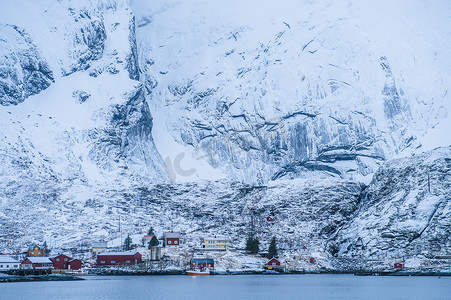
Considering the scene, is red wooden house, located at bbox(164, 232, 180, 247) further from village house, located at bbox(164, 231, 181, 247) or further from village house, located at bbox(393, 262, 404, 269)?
village house, located at bbox(393, 262, 404, 269)

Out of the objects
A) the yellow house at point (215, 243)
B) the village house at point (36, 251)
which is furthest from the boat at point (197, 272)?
the village house at point (36, 251)

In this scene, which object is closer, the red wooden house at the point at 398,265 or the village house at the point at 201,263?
the red wooden house at the point at 398,265

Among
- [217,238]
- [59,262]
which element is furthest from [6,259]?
[217,238]

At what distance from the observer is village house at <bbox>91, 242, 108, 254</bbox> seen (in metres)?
154

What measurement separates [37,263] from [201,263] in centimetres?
3257

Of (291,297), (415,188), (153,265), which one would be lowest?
(291,297)

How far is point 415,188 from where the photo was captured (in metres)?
159

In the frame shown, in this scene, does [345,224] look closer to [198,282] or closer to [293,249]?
[293,249]

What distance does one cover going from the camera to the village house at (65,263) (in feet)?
463

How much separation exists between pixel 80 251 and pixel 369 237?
209 ft

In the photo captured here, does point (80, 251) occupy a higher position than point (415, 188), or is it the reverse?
point (415, 188)

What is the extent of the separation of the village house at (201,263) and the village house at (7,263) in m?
34.4

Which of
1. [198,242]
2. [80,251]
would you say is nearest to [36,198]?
[80,251]

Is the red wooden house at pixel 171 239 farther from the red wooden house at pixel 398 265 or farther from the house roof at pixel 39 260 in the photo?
the red wooden house at pixel 398 265
